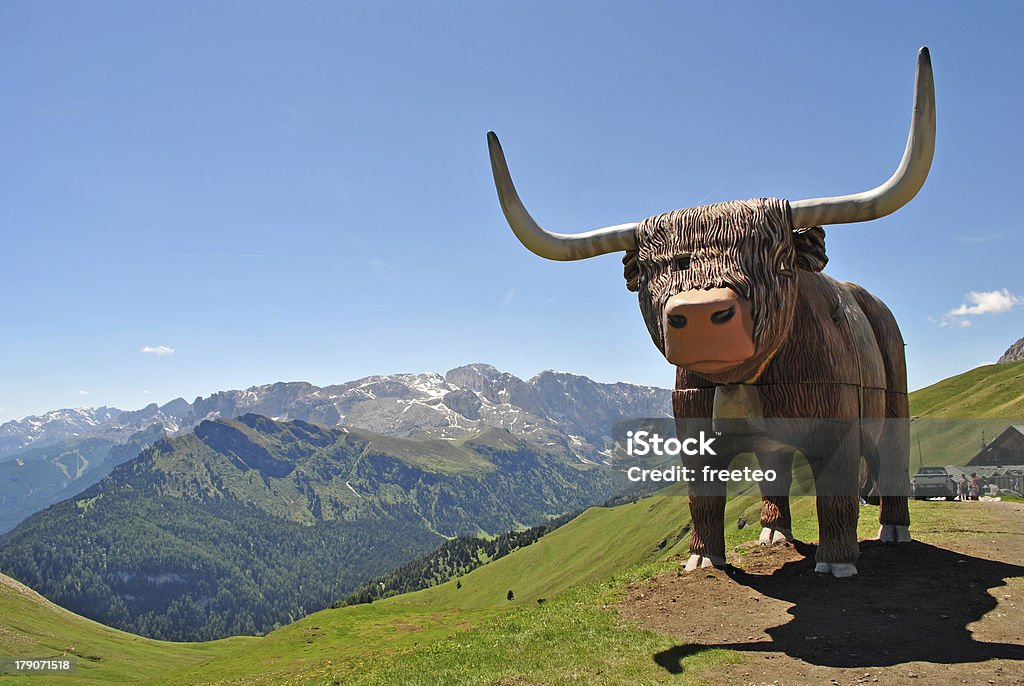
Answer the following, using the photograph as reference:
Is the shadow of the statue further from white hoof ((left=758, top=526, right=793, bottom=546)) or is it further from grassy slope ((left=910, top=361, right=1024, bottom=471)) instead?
grassy slope ((left=910, top=361, right=1024, bottom=471))

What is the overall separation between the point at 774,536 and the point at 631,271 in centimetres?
641

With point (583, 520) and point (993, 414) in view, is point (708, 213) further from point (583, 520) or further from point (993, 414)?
point (583, 520)

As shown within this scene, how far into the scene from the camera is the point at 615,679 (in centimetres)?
622

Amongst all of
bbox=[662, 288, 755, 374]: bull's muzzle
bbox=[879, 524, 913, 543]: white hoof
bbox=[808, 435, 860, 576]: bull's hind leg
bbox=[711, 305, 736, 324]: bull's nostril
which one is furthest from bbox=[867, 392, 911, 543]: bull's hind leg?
bbox=[711, 305, 736, 324]: bull's nostril

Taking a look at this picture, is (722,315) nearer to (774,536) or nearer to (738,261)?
(738,261)

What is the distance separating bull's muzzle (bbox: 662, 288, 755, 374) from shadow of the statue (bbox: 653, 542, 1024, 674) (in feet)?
9.92

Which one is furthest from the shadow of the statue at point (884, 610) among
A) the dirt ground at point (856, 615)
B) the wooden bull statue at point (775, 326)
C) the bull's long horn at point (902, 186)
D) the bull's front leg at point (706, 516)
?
the bull's long horn at point (902, 186)

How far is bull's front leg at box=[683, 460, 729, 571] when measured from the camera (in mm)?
9094

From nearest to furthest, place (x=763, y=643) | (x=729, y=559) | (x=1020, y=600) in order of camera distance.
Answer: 1. (x=763, y=643)
2. (x=1020, y=600)
3. (x=729, y=559)

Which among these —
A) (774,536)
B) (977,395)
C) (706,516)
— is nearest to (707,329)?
(706,516)

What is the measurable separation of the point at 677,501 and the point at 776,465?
10278 centimetres

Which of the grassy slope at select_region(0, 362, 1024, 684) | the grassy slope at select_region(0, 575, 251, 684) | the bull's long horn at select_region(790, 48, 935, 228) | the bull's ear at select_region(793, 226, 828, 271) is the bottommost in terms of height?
the grassy slope at select_region(0, 575, 251, 684)

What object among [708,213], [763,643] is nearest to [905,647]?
[763,643]

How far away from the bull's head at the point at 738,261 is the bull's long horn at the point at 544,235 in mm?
114
